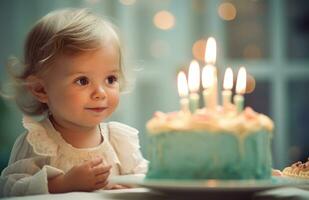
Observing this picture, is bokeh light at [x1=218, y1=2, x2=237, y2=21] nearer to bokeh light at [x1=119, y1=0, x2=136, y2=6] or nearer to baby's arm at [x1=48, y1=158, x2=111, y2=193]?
bokeh light at [x1=119, y1=0, x2=136, y2=6]

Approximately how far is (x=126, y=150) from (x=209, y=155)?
1.37ft

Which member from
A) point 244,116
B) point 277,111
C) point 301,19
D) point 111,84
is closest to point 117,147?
point 111,84

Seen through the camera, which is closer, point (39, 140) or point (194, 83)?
point (194, 83)

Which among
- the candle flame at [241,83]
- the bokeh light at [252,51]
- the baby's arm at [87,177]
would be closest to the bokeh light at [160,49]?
the bokeh light at [252,51]

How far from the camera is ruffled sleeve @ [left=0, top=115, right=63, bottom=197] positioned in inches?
44.4

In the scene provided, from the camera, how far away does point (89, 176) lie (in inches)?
42.5

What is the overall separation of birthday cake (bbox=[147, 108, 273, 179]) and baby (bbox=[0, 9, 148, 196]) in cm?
25

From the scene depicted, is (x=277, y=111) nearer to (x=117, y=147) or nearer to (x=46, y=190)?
(x=117, y=147)

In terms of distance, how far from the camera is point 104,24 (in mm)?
1268

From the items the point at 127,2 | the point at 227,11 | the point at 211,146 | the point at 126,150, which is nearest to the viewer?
the point at 211,146

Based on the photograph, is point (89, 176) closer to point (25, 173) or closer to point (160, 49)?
point (25, 173)

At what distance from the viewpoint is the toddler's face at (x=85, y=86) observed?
3.89 ft

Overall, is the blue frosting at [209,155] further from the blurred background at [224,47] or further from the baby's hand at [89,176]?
the blurred background at [224,47]

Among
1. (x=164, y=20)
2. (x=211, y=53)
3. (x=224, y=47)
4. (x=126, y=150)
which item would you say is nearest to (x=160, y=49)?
(x=164, y=20)
